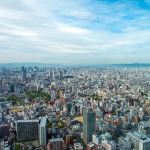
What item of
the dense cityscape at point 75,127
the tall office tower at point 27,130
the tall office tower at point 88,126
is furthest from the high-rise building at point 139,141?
the tall office tower at point 27,130

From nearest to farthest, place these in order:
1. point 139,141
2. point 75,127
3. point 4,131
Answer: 1. point 139,141
2. point 4,131
3. point 75,127

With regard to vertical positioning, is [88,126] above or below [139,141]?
above

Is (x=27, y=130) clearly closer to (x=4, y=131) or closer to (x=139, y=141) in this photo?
(x=4, y=131)

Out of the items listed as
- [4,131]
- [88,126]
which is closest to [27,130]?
[4,131]

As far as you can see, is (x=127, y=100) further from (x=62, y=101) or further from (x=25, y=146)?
(x=25, y=146)

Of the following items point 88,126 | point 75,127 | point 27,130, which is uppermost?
point 88,126

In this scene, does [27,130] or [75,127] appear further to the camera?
[75,127]

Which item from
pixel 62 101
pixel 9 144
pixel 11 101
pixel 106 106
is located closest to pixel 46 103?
pixel 62 101

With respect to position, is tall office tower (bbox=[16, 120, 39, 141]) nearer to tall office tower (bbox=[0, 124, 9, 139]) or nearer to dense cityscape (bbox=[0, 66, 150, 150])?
dense cityscape (bbox=[0, 66, 150, 150])

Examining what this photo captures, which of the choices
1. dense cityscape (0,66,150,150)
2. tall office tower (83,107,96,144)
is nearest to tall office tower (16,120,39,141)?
dense cityscape (0,66,150,150)
